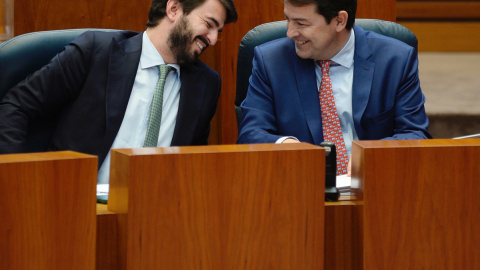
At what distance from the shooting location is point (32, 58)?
1.40m

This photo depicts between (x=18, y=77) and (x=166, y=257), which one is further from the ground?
(x=18, y=77)

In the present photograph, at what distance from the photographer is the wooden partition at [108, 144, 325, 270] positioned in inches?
33.0

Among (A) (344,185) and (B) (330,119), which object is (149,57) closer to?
(B) (330,119)

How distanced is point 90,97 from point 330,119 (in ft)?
1.65

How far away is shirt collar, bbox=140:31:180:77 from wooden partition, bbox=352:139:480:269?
73cm

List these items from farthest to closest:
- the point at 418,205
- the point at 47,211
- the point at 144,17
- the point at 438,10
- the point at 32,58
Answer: the point at 438,10 < the point at 144,17 < the point at 32,58 < the point at 418,205 < the point at 47,211

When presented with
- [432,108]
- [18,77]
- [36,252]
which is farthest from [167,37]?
[432,108]

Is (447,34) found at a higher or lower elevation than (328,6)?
higher

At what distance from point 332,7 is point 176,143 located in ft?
1.45

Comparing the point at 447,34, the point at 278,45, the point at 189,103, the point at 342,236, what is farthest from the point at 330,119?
the point at 447,34

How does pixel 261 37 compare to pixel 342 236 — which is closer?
pixel 342 236

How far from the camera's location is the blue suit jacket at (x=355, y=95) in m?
1.48

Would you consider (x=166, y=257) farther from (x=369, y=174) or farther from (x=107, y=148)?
(x=107, y=148)

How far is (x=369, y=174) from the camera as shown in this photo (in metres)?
0.90
